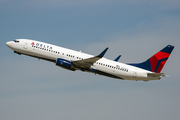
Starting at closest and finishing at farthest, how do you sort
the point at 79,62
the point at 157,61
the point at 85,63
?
the point at 79,62 < the point at 85,63 < the point at 157,61

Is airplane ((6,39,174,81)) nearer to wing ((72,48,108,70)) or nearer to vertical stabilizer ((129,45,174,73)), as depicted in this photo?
wing ((72,48,108,70))

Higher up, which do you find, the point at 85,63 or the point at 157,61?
the point at 157,61

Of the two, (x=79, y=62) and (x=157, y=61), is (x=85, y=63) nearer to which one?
(x=79, y=62)

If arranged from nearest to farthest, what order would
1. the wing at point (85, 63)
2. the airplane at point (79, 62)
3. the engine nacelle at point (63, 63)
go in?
the wing at point (85, 63), the engine nacelle at point (63, 63), the airplane at point (79, 62)

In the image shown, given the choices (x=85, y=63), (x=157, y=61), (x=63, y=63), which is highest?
(x=157, y=61)

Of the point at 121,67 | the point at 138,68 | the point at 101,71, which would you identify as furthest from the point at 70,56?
the point at 138,68

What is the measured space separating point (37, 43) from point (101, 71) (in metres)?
14.2

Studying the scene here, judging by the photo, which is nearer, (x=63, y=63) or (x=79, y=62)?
(x=63, y=63)

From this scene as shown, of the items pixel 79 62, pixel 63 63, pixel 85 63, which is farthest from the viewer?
pixel 85 63

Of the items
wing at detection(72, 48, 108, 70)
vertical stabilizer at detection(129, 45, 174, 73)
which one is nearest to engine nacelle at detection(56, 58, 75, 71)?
wing at detection(72, 48, 108, 70)

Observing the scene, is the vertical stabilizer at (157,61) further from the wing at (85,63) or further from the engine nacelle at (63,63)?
the engine nacelle at (63,63)

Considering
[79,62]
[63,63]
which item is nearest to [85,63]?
[79,62]

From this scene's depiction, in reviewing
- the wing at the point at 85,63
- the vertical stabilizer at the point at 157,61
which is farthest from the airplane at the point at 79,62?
the vertical stabilizer at the point at 157,61

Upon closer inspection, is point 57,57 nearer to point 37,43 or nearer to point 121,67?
point 37,43
